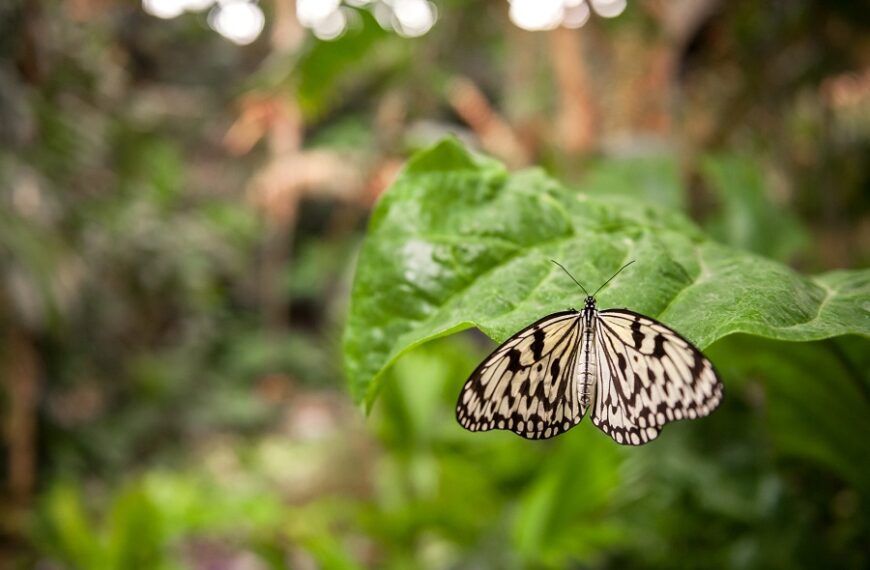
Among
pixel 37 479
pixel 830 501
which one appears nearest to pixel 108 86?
pixel 37 479

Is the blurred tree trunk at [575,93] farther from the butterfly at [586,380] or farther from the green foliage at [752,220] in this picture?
the butterfly at [586,380]

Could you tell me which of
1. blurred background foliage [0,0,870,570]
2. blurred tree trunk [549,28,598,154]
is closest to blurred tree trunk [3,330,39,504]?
blurred background foliage [0,0,870,570]

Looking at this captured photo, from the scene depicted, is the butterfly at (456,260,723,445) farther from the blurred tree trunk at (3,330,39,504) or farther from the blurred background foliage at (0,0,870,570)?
the blurred tree trunk at (3,330,39,504)

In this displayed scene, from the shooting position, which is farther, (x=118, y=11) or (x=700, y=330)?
(x=118, y=11)

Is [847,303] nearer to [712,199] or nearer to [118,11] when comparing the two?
[712,199]

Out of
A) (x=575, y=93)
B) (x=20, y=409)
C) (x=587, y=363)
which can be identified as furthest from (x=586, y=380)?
(x=20, y=409)

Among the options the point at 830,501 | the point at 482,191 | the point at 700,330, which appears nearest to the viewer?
the point at 700,330

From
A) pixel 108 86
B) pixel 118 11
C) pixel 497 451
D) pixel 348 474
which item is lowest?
pixel 348 474

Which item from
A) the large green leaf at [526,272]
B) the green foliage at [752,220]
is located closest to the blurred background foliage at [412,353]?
the green foliage at [752,220]
